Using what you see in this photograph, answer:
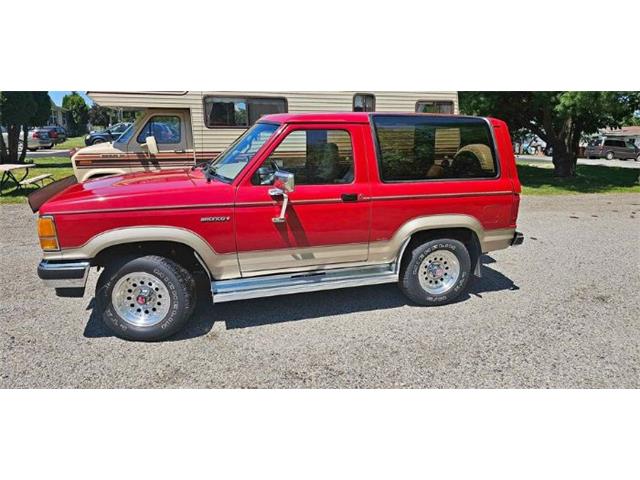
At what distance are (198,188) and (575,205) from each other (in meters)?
11.4

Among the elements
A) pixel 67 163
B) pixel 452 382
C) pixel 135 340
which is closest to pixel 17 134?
pixel 67 163

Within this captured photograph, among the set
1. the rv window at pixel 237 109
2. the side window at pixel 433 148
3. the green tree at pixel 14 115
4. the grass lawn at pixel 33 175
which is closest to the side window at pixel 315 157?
the side window at pixel 433 148

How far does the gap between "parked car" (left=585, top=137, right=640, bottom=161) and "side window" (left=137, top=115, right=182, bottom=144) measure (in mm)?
32438

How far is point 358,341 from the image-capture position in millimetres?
3760

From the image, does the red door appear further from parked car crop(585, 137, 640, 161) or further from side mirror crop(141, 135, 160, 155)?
parked car crop(585, 137, 640, 161)

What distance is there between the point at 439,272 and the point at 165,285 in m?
2.92

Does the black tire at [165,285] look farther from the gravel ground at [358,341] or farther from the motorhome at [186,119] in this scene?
the motorhome at [186,119]

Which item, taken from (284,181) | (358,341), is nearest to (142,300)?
(284,181)

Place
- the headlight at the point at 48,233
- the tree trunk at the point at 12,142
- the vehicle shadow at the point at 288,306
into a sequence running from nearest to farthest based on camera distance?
the headlight at the point at 48,233
the vehicle shadow at the point at 288,306
the tree trunk at the point at 12,142

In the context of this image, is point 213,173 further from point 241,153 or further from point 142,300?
point 142,300

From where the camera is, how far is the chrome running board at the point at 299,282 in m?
3.78

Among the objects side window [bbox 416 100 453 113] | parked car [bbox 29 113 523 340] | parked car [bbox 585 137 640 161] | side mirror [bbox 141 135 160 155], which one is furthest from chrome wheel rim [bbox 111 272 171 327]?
parked car [bbox 585 137 640 161]

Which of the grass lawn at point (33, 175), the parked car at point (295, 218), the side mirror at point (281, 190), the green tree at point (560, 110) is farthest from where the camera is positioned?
the green tree at point (560, 110)

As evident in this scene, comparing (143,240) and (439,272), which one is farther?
(439,272)
